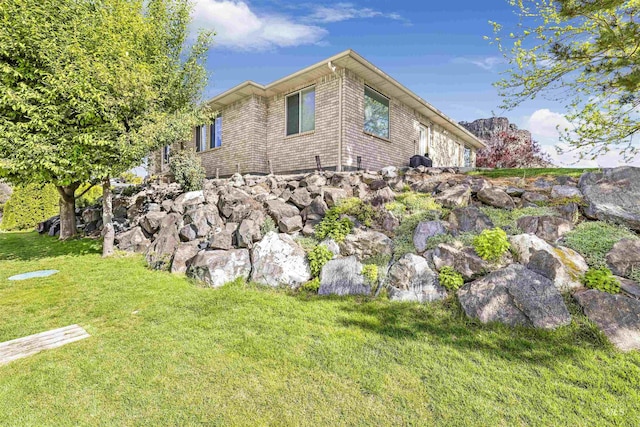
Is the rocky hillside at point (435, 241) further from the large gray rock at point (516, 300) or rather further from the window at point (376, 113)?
the window at point (376, 113)

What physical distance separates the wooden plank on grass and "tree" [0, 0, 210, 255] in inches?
150

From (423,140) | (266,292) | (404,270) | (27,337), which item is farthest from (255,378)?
(423,140)

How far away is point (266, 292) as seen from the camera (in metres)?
4.40

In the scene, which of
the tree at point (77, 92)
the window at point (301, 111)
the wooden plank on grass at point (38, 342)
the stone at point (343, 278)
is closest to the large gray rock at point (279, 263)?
the stone at point (343, 278)

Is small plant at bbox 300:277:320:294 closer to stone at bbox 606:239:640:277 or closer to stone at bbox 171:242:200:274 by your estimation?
stone at bbox 171:242:200:274

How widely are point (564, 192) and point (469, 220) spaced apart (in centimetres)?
194

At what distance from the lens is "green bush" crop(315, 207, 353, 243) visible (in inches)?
198

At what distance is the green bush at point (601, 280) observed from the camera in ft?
10.1

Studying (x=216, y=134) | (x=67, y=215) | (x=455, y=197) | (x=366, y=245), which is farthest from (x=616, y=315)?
(x=67, y=215)

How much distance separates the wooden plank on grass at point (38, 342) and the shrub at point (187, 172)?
17.4 ft

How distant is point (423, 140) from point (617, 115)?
22.3 ft

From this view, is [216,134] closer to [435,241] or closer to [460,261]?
[435,241]

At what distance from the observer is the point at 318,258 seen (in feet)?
15.3

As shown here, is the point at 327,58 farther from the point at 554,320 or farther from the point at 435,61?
the point at 554,320
